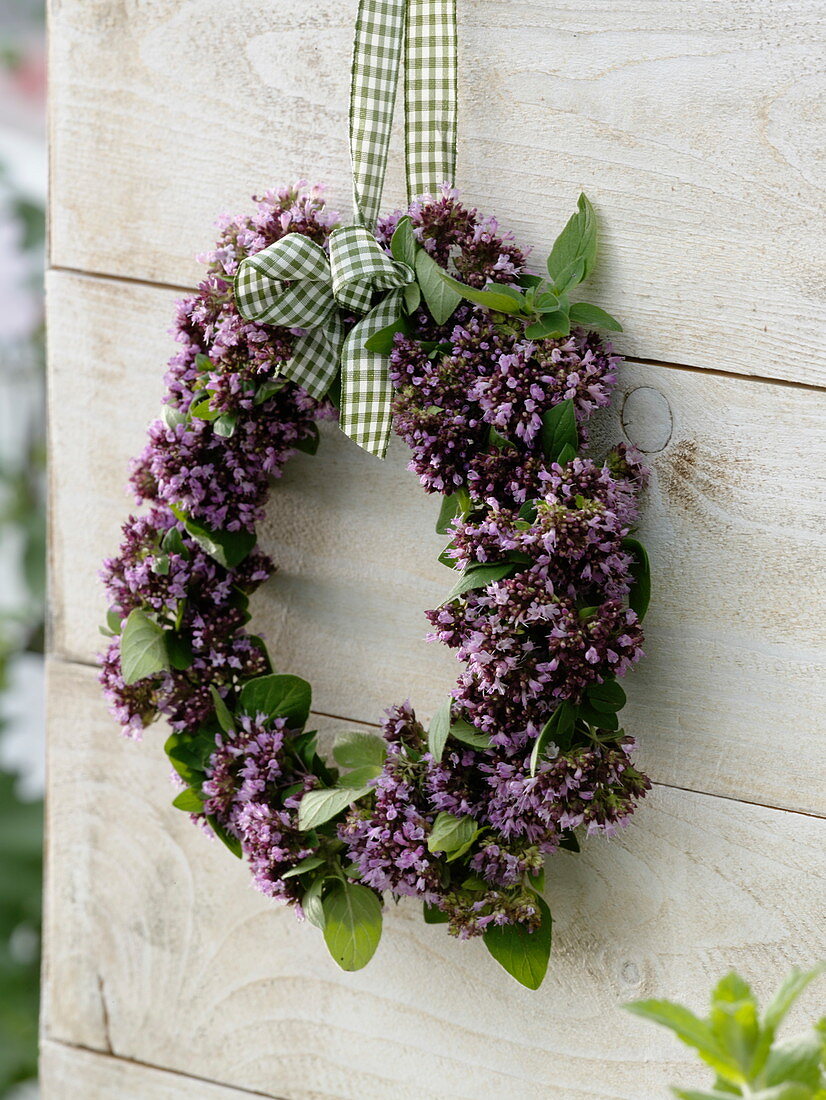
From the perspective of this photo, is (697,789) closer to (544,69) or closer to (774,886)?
(774,886)

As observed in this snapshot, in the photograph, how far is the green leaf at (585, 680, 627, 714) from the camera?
0.66 meters

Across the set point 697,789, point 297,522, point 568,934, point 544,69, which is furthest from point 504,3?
point 568,934

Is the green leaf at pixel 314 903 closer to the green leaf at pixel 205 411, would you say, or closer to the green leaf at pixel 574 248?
the green leaf at pixel 205 411

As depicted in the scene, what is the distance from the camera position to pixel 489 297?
2.10 ft

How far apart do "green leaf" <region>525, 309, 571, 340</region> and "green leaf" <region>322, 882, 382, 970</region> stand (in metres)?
0.39

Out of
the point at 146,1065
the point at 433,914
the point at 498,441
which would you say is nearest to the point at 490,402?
the point at 498,441

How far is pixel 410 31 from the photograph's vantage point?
71 centimetres

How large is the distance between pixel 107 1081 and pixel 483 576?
646mm

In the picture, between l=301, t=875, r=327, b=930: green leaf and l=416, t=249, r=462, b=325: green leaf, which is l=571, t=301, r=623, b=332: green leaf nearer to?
l=416, t=249, r=462, b=325: green leaf

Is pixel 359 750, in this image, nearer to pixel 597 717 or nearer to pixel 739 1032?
pixel 597 717

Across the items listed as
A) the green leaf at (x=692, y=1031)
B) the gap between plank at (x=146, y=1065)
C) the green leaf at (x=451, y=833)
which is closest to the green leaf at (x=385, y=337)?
the green leaf at (x=451, y=833)

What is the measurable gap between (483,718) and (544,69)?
1.41 feet

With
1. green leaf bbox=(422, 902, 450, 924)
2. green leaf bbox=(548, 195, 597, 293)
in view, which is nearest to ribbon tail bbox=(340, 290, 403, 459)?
green leaf bbox=(548, 195, 597, 293)

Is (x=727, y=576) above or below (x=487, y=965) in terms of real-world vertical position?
above
